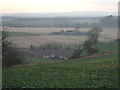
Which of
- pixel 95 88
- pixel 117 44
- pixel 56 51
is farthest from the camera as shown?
pixel 117 44

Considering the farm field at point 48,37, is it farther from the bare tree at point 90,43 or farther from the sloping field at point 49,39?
the bare tree at point 90,43

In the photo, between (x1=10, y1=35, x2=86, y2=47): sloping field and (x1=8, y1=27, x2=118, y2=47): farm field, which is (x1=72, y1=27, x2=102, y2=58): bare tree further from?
(x1=10, y1=35, x2=86, y2=47): sloping field

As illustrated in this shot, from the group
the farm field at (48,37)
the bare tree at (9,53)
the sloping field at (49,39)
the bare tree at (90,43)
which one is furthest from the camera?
the bare tree at (90,43)

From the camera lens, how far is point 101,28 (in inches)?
737

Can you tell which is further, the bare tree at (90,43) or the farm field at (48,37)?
the bare tree at (90,43)

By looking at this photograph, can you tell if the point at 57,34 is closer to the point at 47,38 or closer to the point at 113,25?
the point at 47,38

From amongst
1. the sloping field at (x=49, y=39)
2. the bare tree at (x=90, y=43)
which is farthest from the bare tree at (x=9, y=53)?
the bare tree at (x=90, y=43)

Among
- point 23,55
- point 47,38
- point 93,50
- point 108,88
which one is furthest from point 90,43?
Answer: point 108,88

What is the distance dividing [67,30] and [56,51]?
105 inches

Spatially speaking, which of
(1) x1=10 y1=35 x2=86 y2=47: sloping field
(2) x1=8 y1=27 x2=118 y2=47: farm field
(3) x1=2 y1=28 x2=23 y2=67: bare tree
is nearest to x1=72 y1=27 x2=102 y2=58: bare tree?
(2) x1=8 y1=27 x2=118 y2=47: farm field

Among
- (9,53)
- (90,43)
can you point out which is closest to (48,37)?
(90,43)

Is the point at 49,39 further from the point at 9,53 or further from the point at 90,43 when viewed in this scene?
the point at 9,53

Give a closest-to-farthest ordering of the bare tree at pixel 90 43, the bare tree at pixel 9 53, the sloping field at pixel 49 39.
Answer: the bare tree at pixel 9 53 < the sloping field at pixel 49 39 < the bare tree at pixel 90 43

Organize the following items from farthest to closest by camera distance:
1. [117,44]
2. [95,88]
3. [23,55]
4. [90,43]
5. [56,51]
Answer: [90,43], [117,44], [56,51], [23,55], [95,88]
